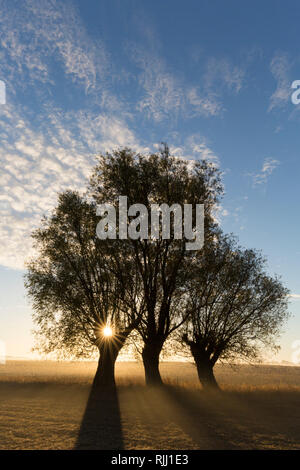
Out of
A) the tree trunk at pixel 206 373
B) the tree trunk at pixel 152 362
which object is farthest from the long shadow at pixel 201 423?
the tree trunk at pixel 206 373

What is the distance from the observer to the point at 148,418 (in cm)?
1786

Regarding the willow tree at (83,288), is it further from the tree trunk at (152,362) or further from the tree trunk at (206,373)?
the tree trunk at (206,373)

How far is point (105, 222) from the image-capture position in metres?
30.7

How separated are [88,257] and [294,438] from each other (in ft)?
72.1

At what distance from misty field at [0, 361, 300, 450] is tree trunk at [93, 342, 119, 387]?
1200 mm

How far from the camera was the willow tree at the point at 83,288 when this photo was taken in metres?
30.2

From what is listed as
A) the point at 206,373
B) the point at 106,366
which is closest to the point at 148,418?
the point at 106,366

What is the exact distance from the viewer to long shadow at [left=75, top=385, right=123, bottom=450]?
40.7 feet

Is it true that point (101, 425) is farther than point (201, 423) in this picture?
No

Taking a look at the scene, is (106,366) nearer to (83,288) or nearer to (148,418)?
(83,288)

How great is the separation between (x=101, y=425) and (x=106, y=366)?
15509 millimetres

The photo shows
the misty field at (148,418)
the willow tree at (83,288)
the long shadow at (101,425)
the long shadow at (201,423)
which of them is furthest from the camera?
the willow tree at (83,288)

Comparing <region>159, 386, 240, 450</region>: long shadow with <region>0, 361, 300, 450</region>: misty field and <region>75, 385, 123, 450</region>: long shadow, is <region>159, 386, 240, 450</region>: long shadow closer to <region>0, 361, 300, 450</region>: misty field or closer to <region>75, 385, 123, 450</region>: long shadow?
<region>0, 361, 300, 450</region>: misty field

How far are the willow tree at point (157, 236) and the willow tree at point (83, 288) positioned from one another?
4.19ft
